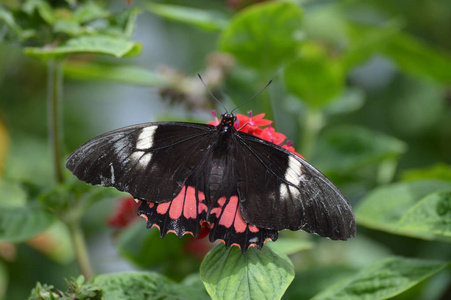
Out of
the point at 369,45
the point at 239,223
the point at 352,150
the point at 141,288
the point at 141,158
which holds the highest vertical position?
the point at 369,45

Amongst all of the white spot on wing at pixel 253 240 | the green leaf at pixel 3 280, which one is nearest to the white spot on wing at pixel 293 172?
the white spot on wing at pixel 253 240

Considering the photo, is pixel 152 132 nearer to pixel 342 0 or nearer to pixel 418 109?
pixel 342 0

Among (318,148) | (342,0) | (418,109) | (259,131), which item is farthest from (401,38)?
(259,131)

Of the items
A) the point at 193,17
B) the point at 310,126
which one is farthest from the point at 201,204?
the point at 310,126

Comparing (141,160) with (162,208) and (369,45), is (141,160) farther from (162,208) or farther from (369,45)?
(369,45)

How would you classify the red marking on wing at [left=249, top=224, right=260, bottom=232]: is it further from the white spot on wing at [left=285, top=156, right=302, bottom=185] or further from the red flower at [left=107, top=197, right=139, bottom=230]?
the red flower at [left=107, top=197, right=139, bottom=230]
